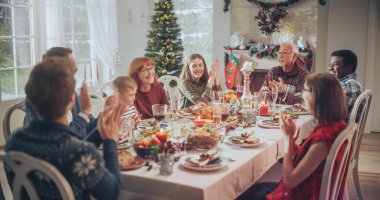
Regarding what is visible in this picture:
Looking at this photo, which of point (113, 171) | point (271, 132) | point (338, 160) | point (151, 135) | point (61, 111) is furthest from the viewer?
point (271, 132)

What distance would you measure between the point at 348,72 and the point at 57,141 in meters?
2.64

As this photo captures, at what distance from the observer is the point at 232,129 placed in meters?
2.81

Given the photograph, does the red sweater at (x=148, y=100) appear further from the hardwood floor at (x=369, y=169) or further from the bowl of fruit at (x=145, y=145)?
the hardwood floor at (x=369, y=169)

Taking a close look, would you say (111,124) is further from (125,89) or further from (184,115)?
(184,115)

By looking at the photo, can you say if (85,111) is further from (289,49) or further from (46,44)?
(46,44)

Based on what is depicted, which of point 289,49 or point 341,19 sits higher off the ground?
point 341,19

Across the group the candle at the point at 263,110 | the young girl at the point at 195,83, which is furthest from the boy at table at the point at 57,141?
the young girl at the point at 195,83

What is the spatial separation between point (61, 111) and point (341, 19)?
4.92 m

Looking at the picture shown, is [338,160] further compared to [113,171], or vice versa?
[338,160]

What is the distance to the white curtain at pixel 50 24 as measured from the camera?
5.28 m

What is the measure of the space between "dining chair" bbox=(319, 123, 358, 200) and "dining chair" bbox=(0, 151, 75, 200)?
3.51 ft

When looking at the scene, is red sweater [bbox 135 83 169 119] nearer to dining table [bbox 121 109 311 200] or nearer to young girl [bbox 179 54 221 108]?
young girl [bbox 179 54 221 108]

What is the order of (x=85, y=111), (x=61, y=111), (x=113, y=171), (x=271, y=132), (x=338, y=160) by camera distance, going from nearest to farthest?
(x=61, y=111), (x=113, y=171), (x=338, y=160), (x=85, y=111), (x=271, y=132)

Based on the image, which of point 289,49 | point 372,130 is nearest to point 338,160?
point 289,49
